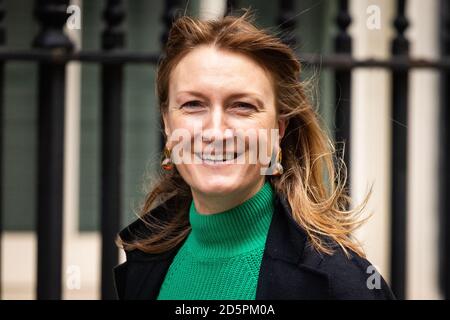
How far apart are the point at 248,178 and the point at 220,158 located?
0.09 metres

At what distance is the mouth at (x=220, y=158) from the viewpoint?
5.71 feet

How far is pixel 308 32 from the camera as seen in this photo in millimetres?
5707

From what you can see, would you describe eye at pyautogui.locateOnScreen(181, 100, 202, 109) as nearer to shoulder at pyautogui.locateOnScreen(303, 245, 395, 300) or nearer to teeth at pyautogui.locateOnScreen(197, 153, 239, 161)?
teeth at pyautogui.locateOnScreen(197, 153, 239, 161)

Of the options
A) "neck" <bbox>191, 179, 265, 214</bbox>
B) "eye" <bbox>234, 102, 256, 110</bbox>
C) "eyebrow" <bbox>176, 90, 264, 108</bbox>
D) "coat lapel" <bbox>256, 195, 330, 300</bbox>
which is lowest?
"coat lapel" <bbox>256, 195, 330, 300</bbox>

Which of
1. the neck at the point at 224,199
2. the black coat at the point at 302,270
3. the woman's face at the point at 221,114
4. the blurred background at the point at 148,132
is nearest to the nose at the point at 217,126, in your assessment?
the woman's face at the point at 221,114

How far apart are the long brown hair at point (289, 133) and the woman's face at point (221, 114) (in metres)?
0.04

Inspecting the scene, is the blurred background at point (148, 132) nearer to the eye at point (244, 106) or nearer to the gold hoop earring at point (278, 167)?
the gold hoop earring at point (278, 167)

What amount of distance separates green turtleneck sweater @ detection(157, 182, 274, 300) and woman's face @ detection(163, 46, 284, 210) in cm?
8

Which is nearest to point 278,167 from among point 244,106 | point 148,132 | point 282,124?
point 282,124

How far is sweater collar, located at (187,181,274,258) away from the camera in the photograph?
1.87 m

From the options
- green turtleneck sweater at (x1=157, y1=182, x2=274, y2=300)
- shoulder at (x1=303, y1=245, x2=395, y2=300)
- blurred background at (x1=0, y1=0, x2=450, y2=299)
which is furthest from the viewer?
blurred background at (x1=0, y1=0, x2=450, y2=299)

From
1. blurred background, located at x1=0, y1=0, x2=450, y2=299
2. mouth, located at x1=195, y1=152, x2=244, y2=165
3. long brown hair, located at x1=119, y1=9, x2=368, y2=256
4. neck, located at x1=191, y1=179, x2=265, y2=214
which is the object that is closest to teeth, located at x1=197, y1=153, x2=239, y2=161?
mouth, located at x1=195, y1=152, x2=244, y2=165

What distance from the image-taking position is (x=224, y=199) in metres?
1.86
